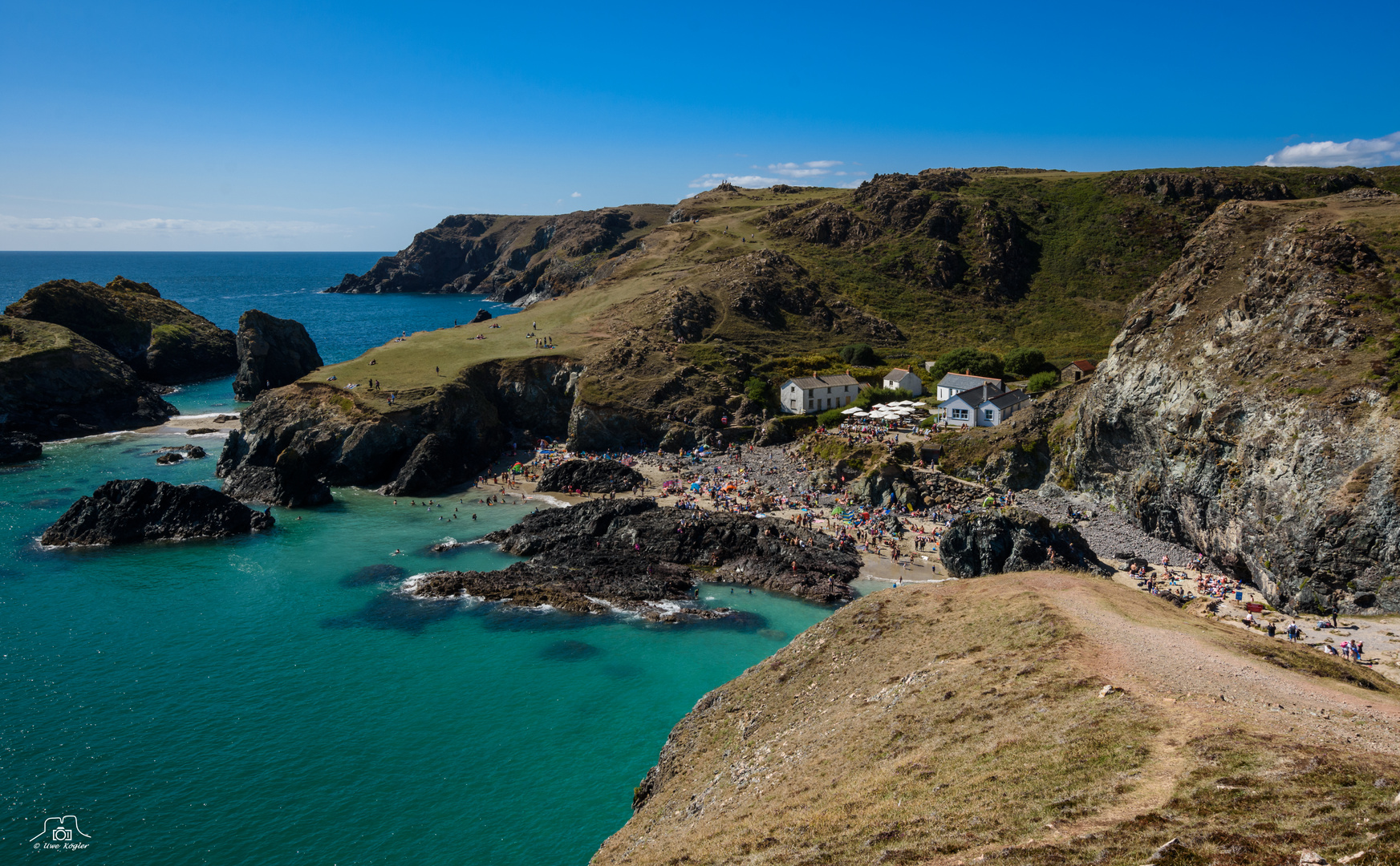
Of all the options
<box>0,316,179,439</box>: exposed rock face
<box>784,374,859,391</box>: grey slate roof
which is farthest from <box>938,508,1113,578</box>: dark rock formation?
<box>0,316,179,439</box>: exposed rock face

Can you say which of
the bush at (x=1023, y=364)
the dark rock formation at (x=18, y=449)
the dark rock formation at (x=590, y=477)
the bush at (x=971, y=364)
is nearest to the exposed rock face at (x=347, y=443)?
the dark rock formation at (x=590, y=477)

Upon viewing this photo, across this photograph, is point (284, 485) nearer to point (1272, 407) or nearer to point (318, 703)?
point (318, 703)

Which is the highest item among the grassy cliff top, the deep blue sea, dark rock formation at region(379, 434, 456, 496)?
the grassy cliff top

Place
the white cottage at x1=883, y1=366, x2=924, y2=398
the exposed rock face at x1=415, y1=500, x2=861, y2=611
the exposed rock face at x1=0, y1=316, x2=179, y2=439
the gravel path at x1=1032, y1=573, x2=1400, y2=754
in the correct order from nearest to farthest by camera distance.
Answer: the gravel path at x1=1032, y1=573, x2=1400, y2=754
the exposed rock face at x1=415, y1=500, x2=861, y2=611
the exposed rock face at x1=0, y1=316, x2=179, y2=439
the white cottage at x1=883, y1=366, x2=924, y2=398

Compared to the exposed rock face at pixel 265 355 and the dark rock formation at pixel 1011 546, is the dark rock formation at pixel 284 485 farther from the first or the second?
the dark rock formation at pixel 1011 546

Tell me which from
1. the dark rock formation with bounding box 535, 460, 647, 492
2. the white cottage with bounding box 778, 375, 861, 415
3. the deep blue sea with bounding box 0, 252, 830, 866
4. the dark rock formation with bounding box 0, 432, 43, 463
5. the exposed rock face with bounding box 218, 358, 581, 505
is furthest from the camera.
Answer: the white cottage with bounding box 778, 375, 861, 415

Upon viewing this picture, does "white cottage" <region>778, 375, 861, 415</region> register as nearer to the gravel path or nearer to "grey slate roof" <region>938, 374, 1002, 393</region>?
"grey slate roof" <region>938, 374, 1002, 393</region>

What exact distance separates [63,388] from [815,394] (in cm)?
7964

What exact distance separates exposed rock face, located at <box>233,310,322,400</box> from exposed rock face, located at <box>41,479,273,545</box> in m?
38.9

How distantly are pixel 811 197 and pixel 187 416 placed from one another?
118 metres

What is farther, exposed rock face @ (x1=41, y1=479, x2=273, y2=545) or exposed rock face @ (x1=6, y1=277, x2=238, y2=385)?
exposed rock face @ (x1=6, y1=277, x2=238, y2=385)

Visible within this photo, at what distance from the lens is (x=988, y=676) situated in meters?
20.7

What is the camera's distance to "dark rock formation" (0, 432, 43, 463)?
65875 millimetres

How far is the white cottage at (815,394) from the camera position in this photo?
241 feet
